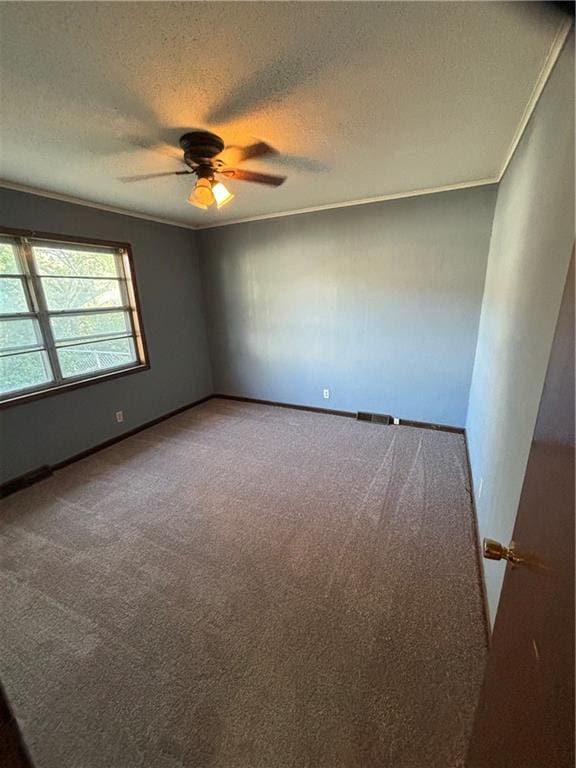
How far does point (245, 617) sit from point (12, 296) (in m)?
2.92

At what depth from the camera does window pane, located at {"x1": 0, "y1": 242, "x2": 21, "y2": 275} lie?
92.7 inches

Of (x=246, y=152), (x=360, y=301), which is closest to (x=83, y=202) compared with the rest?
(x=246, y=152)

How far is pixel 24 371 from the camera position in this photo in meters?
2.54

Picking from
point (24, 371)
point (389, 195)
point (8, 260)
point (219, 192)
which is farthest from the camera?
point (389, 195)

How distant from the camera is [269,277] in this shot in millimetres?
3629

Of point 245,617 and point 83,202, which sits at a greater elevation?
point 83,202

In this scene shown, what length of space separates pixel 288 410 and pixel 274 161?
2.67 m

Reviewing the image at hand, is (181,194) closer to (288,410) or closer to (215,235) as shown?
(215,235)

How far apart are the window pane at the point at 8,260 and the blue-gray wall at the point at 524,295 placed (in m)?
3.46

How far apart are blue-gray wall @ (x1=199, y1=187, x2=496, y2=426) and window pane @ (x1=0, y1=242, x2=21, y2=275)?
6.60ft

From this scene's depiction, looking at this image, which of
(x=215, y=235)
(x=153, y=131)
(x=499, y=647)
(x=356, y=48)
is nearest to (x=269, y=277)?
(x=215, y=235)

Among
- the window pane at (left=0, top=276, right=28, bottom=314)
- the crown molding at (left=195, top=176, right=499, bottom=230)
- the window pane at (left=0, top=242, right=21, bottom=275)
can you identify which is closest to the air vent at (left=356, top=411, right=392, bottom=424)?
the crown molding at (left=195, top=176, right=499, bottom=230)

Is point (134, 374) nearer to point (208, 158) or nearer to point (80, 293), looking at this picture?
point (80, 293)

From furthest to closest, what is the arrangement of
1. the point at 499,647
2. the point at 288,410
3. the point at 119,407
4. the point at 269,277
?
the point at 288,410 < the point at 269,277 < the point at 119,407 < the point at 499,647
